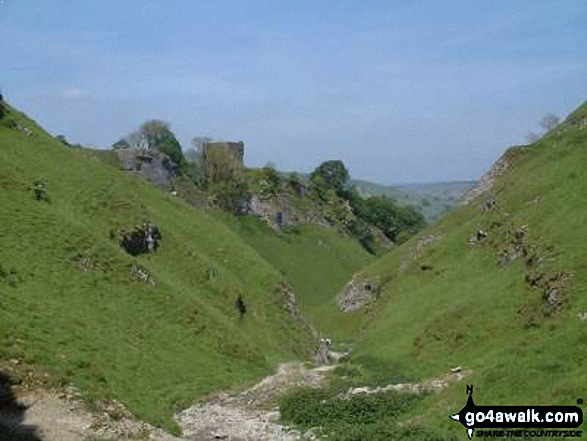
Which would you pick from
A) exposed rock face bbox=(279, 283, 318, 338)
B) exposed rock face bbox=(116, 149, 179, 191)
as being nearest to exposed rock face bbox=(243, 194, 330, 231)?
exposed rock face bbox=(116, 149, 179, 191)

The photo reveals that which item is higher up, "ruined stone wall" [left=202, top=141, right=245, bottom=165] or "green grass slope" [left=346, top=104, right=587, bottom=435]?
"ruined stone wall" [left=202, top=141, right=245, bottom=165]

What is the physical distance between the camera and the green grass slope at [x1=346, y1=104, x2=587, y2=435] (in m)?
30.7

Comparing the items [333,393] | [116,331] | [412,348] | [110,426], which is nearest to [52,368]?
[110,426]

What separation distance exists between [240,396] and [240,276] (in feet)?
101

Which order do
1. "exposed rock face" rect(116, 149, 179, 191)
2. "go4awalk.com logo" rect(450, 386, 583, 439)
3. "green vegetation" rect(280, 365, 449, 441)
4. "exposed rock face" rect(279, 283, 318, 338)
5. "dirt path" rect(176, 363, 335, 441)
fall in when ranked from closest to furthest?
1. "go4awalk.com logo" rect(450, 386, 583, 439)
2. "green vegetation" rect(280, 365, 449, 441)
3. "dirt path" rect(176, 363, 335, 441)
4. "exposed rock face" rect(279, 283, 318, 338)
5. "exposed rock face" rect(116, 149, 179, 191)

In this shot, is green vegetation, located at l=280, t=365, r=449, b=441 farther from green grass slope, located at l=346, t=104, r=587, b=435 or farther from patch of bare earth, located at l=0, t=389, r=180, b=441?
patch of bare earth, located at l=0, t=389, r=180, b=441

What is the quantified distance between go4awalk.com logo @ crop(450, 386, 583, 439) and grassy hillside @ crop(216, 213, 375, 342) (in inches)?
2862

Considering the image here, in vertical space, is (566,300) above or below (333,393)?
above

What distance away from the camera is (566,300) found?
45.6 metres

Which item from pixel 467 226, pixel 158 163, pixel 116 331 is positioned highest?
pixel 158 163

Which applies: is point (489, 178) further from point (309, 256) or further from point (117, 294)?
point (117, 294)

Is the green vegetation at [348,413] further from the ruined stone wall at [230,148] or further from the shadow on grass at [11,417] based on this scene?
the ruined stone wall at [230,148]

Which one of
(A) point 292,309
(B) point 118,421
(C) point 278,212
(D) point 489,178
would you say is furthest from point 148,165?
(B) point 118,421

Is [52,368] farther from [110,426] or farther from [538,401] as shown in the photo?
[538,401]
